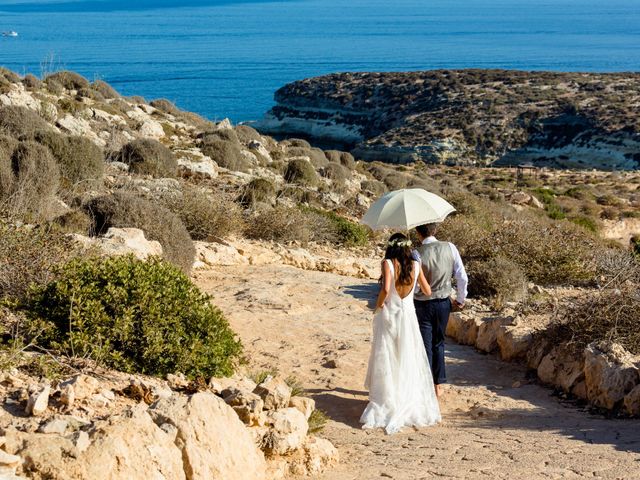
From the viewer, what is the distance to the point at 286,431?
5625 millimetres

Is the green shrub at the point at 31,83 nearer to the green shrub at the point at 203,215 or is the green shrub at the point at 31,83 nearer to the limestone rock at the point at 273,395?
the green shrub at the point at 203,215

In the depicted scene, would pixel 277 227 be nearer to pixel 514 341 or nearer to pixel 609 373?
pixel 514 341

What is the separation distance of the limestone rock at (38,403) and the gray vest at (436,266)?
374 cm

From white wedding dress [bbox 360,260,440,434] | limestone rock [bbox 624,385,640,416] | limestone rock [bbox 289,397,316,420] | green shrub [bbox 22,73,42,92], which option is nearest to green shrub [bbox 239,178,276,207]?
white wedding dress [bbox 360,260,440,434]

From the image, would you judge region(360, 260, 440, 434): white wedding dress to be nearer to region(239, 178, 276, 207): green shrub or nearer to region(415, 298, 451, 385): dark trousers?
region(415, 298, 451, 385): dark trousers

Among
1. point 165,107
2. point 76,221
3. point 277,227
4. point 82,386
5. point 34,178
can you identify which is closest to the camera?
point 82,386

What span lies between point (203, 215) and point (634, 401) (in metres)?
8.53

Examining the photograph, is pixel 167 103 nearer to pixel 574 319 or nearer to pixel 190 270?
pixel 190 270

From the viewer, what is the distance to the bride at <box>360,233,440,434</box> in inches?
279

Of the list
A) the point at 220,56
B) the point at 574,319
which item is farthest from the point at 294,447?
the point at 220,56

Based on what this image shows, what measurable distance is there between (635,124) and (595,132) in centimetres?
312

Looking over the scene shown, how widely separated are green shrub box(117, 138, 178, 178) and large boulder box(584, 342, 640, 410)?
1217 cm

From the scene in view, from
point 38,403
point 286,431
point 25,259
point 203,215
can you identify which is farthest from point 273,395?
point 203,215

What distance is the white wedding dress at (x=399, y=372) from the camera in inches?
280
